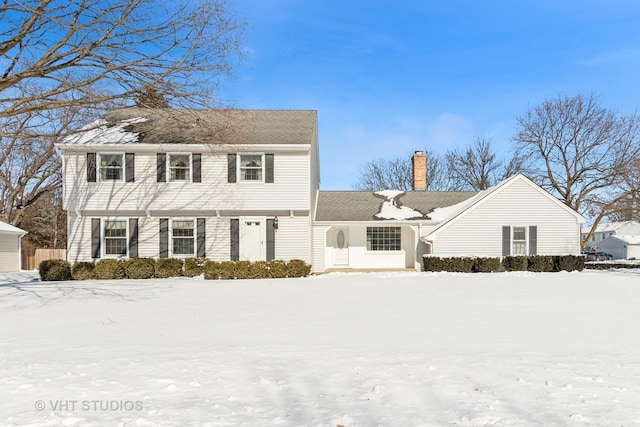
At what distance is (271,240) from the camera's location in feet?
58.6

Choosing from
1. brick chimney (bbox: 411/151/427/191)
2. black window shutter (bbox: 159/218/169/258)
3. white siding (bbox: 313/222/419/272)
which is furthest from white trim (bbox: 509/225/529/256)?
black window shutter (bbox: 159/218/169/258)

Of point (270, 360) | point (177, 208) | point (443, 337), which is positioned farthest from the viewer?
point (177, 208)

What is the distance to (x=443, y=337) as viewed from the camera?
6.42 metres

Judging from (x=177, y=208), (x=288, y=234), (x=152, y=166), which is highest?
(x=152, y=166)

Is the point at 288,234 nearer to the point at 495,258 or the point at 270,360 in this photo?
the point at 495,258

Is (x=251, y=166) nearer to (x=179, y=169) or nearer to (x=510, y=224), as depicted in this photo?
(x=179, y=169)

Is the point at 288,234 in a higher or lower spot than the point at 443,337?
higher

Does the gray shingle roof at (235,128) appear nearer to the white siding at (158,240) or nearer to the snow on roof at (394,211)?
the white siding at (158,240)

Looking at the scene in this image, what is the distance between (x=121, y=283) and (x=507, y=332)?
39.8 ft

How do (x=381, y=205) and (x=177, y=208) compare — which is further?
(x=381, y=205)

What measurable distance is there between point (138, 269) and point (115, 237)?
3097mm

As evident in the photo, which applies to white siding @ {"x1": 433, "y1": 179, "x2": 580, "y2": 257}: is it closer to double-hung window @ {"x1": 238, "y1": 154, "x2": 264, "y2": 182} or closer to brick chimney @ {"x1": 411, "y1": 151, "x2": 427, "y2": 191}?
brick chimney @ {"x1": 411, "y1": 151, "x2": 427, "y2": 191}

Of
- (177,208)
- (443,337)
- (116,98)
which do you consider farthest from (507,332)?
(177,208)

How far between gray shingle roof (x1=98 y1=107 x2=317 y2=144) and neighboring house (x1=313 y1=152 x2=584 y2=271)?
14.3 feet
